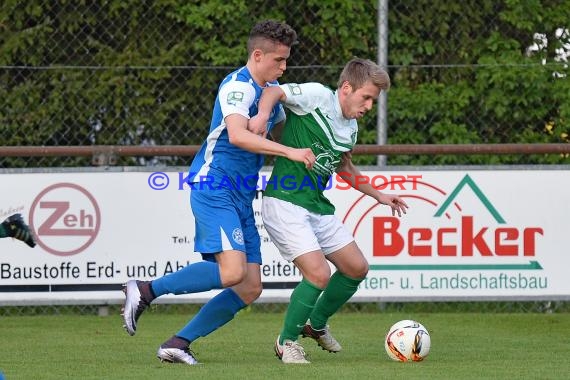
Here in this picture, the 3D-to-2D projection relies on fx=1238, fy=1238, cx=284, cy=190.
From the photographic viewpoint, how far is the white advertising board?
31.7 feet

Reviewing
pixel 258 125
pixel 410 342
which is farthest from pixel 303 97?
pixel 410 342

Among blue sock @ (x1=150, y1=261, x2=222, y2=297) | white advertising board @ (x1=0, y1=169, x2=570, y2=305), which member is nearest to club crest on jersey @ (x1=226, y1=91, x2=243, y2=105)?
blue sock @ (x1=150, y1=261, x2=222, y2=297)

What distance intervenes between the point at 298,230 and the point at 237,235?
1.18ft

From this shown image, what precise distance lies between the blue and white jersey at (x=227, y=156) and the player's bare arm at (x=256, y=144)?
0.14m

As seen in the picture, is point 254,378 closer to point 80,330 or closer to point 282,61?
point 282,61

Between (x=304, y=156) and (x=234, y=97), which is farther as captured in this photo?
(x=234, y=97)

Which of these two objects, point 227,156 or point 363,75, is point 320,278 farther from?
point 363,75

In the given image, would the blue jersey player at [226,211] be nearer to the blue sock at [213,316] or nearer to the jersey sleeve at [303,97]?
the blue sock at [213,316]

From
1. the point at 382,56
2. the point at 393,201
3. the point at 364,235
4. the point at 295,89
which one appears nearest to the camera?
the point at 295,89

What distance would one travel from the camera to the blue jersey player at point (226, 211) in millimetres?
6445

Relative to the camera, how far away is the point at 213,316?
669 cm

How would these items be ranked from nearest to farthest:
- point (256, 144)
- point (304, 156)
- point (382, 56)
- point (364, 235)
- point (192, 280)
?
1. point (304, 156)
2. point (256, 144)
3. point (192, 280)
4. point (364, 235)
5. point (382, 56)

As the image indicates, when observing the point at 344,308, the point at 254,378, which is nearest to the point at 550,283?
the point at 344,308

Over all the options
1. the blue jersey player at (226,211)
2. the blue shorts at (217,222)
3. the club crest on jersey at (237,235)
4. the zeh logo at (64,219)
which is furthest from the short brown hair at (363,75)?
the zeh logo at (64,219)
